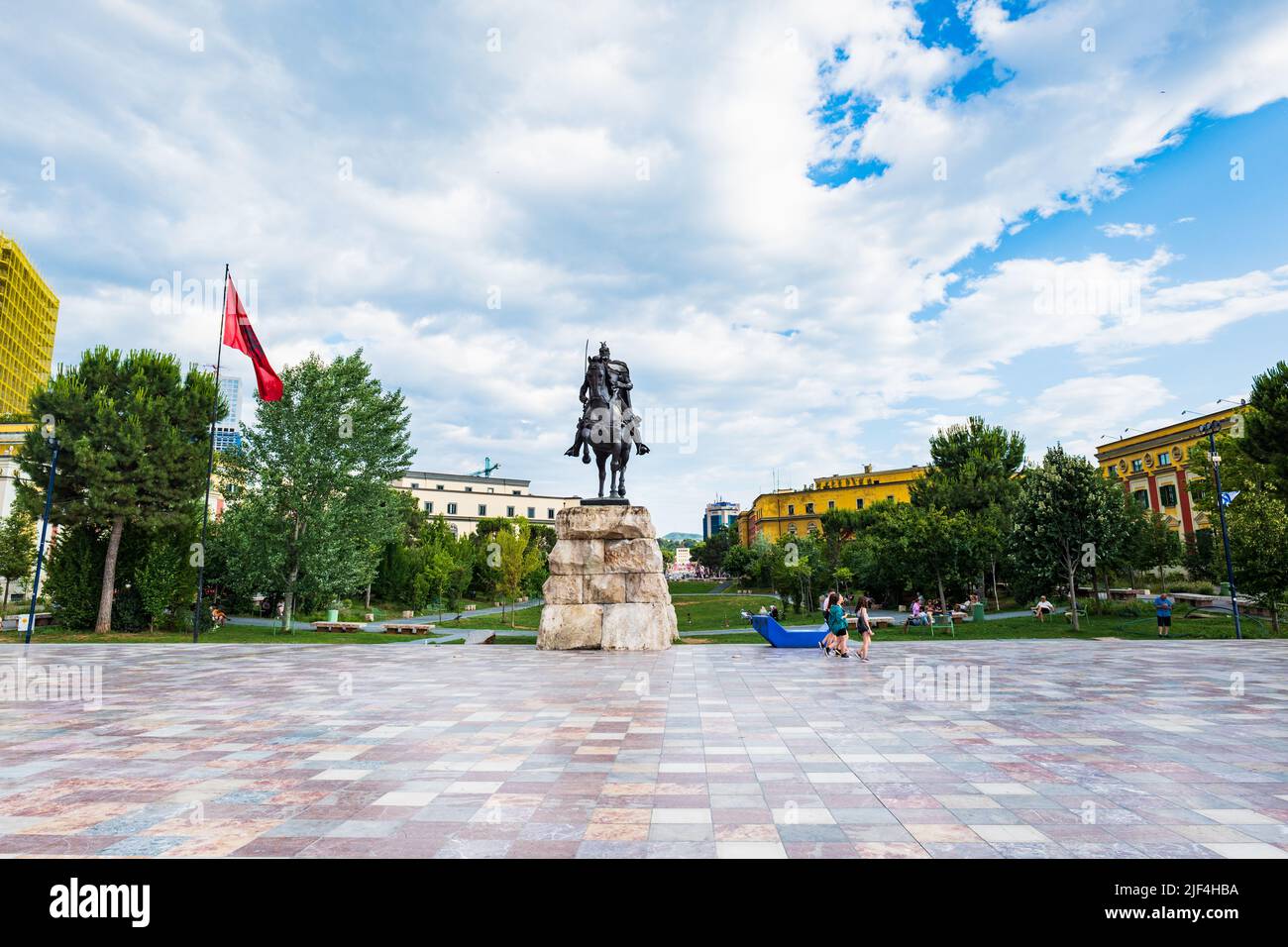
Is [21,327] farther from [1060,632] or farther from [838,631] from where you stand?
[1060,632]

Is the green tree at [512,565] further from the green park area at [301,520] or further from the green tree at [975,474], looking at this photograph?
the green tree at [975,474]

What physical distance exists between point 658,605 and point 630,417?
575 centimetres

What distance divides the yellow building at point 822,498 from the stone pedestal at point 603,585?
78.4 meters

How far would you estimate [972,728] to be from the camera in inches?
316

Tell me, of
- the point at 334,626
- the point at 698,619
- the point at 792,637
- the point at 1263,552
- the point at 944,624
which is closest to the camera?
the point at 792,637

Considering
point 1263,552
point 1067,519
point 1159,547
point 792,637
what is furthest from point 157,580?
point 1159,547

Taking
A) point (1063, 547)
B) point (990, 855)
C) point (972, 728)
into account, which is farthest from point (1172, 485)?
point (990, 855)

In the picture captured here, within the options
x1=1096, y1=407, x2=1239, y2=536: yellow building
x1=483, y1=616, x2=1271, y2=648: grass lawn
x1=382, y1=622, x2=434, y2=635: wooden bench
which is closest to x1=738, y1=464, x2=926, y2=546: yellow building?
x1=1096, y1=407, x2=1239, y2=536: yellow building

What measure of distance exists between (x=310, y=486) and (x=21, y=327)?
74831 mm

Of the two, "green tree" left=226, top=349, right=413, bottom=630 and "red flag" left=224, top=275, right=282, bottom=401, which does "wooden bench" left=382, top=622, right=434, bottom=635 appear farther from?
"red flag" left=224, top=275, right=282, bottom=401

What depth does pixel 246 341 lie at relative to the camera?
2045 centimetres

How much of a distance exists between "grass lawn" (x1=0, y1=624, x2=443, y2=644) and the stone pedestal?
9.09 m

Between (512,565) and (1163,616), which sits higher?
(512,565)
